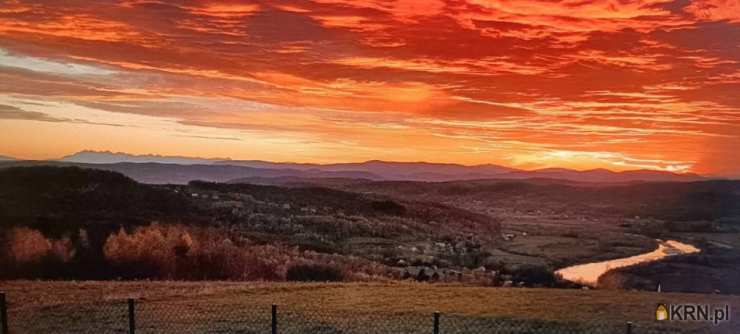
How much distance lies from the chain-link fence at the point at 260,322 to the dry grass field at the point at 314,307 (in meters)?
0.03

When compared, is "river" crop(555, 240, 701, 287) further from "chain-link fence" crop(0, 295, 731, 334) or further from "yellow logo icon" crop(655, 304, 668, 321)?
"chain-link fence" crop(0, 295, 731, 334)

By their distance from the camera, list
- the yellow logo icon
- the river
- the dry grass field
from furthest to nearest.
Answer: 1. the river
2. the yellow logo icon
3. the dry grass field

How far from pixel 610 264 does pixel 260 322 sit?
39.3m

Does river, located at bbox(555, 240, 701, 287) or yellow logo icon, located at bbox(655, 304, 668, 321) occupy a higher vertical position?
yellow logo icon, located at bbox(655, 304, 668, 321)

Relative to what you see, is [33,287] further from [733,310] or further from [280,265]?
[733,310]

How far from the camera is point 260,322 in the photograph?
18.1 meters

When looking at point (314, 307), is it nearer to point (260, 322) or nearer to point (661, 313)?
point (260, 322)

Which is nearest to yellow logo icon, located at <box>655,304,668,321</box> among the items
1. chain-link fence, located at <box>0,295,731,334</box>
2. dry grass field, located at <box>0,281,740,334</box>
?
dry grass field, located at <box>0,281,740,334</box>

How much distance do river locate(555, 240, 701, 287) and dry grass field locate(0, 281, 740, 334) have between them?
17.1m

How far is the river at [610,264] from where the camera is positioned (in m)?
42.9

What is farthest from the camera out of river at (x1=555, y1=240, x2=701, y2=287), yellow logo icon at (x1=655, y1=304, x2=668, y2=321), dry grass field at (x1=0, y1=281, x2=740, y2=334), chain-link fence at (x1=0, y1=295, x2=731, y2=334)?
river at (x1=555, y1=240, x2=701, y2=287)

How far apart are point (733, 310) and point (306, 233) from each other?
4368cm

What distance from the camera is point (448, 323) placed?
18.3 metres

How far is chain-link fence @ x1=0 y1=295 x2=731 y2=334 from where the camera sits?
17.1 meters
